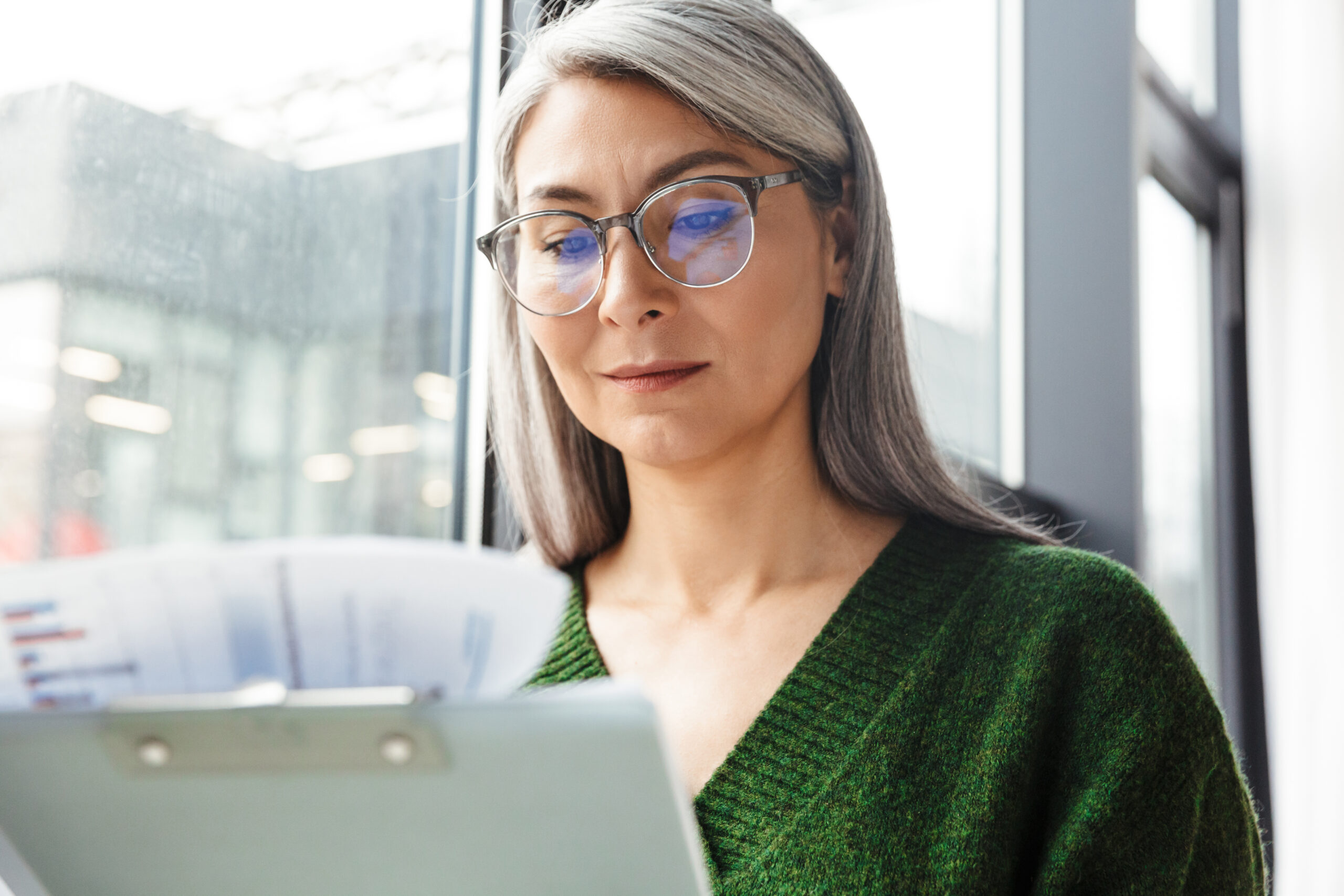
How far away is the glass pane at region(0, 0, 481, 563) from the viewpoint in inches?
36.4

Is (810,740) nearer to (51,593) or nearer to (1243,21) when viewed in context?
(51,593)

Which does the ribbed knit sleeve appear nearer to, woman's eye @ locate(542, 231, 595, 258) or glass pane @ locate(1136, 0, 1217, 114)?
woman's eye @ locate(542, 231, 595, 258)

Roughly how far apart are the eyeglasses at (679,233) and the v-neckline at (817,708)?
1.07 ft

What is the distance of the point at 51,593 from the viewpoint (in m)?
0.46

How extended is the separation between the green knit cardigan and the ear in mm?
337

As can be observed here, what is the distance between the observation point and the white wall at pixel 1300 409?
9.30 ft

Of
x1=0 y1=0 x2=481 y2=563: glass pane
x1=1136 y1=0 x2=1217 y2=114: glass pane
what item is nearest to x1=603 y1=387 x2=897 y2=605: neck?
x1=0 y1=0 x2=481 y2=563: glass pane

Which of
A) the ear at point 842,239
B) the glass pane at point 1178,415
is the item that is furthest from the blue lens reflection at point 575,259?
the glass pane at point 1178,415

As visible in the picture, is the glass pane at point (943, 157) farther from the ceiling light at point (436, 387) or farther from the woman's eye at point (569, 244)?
the woman's eye at point (569, 244)

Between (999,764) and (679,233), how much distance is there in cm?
→ 51

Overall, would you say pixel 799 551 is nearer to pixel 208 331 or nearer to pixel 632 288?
pixel 632 288

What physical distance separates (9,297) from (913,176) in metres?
1.83

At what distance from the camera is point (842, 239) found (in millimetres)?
1190

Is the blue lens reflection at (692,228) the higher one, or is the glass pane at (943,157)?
the glass pane at (943,157)
